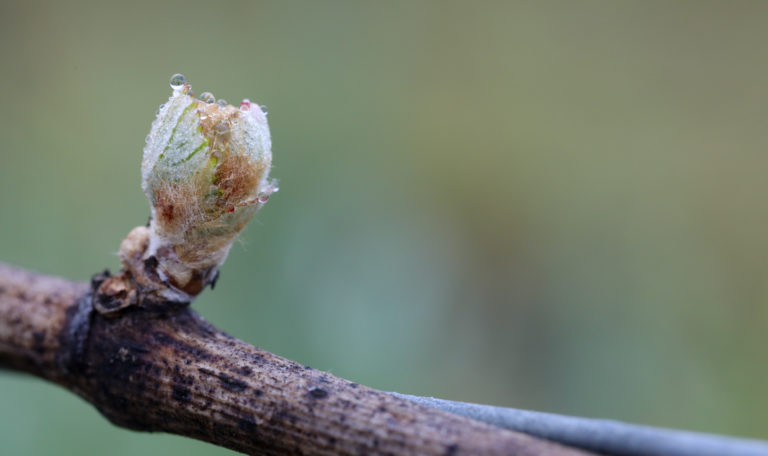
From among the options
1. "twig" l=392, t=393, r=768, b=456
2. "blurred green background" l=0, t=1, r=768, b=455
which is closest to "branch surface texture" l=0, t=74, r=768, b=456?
"twig" l=392, t=393, r=768, b=456

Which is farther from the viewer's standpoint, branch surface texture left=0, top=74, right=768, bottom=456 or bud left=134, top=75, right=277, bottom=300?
bud left=134, top=75, right=277, bottom=300

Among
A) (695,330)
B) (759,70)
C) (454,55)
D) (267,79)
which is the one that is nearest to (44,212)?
(267,79)

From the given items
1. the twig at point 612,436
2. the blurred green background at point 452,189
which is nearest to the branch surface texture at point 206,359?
the twig at point 612,436

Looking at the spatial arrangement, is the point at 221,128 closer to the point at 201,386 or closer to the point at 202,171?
the point at 202,171

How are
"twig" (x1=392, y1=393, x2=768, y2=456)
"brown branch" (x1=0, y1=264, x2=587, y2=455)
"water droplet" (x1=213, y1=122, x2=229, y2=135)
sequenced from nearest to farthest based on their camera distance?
"twig" (x1=392, y1=393, x2=768, y2=456) < "brown branch" (x1=0, y1=264, x2=587, y2=455) < "water droplet" (x1=213, y1=122, x2=229, y2=135)

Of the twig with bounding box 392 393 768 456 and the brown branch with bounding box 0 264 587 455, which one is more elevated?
the twig with bounding box 392 393 768 456

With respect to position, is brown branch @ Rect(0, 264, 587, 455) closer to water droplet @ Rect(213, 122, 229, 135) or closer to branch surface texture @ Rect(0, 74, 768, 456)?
branch surface texture @ Rect(0, 74, 768, 456)

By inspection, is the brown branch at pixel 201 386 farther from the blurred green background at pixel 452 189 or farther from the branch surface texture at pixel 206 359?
the blurred green background at pixel 452 189

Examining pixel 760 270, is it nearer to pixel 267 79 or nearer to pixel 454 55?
pixel 454 55
